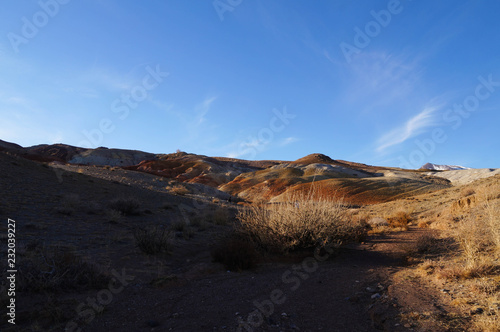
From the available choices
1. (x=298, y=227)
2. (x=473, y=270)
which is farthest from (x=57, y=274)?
(x=473, y=270)

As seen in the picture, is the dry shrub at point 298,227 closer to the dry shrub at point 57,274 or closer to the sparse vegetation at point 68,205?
the dry shrub at point 57,274

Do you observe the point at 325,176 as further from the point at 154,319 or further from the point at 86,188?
the point at 154,319

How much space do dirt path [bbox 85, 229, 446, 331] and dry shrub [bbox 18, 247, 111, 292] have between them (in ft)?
2.11

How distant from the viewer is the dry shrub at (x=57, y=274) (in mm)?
4352

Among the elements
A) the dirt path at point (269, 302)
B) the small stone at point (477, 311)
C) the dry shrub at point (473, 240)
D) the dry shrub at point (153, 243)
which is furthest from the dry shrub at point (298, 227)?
the small stone at point (477, 311)

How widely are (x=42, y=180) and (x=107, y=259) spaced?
33.7 feet

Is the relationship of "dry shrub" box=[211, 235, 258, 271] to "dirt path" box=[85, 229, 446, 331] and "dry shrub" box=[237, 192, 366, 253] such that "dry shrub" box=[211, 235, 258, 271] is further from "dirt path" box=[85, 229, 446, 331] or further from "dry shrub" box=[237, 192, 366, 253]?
"dry shrub" box=[237, 192, 366, 253]

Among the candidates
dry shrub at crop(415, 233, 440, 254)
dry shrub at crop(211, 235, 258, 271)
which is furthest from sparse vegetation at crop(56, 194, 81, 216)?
dry shrub at crop(415, 233, 440, 254)

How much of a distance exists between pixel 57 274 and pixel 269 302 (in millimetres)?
3361

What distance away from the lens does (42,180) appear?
13695 mm

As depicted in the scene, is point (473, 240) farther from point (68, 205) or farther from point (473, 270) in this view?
point (68, 205)

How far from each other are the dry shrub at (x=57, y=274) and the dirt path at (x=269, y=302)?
0.64 m

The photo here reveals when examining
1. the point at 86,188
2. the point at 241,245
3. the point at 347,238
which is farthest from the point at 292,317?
the point at 86,188

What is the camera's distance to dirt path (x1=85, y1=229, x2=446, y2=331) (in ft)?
11.3
